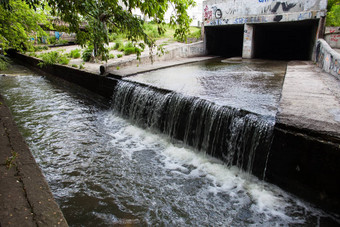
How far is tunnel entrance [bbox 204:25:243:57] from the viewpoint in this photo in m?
17.7

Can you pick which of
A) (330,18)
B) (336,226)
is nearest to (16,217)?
(336,226)

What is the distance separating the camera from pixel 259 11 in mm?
13938

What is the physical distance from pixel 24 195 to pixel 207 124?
3.87m

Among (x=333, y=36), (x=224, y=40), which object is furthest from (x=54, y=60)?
(x=333, y=36)

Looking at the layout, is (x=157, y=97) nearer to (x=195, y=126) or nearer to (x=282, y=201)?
(x=195, y=126)

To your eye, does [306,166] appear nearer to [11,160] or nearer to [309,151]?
[309,151]

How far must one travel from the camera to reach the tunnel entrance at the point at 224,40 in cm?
1772

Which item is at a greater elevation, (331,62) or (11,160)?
(331,62)

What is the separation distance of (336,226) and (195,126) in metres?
3.31

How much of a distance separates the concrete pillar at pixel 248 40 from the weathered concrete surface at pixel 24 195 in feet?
46.4

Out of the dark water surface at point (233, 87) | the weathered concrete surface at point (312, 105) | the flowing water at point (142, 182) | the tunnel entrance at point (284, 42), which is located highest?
the tunnel entrance at point (284, 42)

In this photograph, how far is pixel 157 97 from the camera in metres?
7.03

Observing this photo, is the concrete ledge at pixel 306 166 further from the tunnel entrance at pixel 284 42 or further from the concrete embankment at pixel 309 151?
the tunnel entrance at pixel 284 42

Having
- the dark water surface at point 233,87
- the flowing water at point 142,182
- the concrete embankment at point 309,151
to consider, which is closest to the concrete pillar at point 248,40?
the dark water surface at point 233,87
